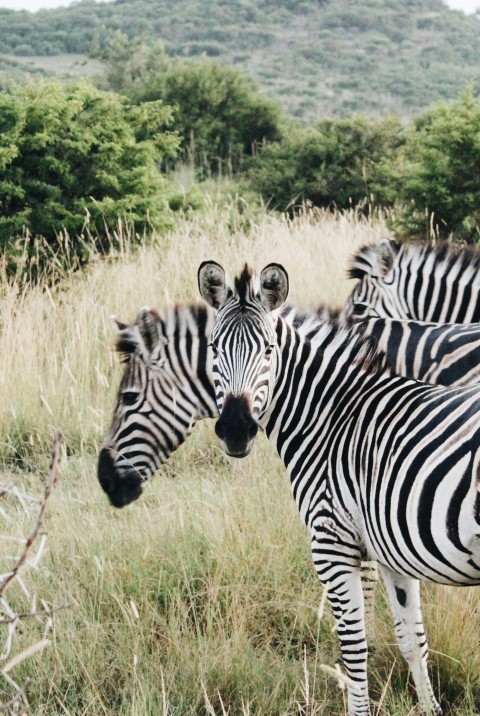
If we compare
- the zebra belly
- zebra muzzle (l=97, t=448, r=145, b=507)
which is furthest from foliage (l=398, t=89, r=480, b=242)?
the zebra belly

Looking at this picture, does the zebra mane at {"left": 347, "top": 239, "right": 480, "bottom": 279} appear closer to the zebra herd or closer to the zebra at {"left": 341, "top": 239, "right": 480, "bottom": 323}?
the zebra at {"left": 341, "top": 239, "right": 480, "bottom": 323}

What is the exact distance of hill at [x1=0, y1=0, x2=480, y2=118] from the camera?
161 ft

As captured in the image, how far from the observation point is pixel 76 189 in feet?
33.9

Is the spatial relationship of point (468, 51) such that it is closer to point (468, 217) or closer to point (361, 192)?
point (361, 192)

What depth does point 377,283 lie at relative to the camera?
576 centimetres

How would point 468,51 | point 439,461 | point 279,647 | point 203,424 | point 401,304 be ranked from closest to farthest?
point 439,461 < point 279,647 < point 401,304 < point 203,424 < point 468,51

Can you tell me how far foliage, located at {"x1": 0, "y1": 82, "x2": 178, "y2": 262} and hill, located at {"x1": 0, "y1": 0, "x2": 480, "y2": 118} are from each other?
34004 millimetres

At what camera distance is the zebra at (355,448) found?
8.80 ft

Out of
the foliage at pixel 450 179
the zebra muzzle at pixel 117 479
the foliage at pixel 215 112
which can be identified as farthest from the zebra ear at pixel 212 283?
the foliage at pixel 215 112

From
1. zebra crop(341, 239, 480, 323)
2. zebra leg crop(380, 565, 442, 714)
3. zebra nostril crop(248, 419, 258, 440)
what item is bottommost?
zebra leg crop(380, 565, 442, 714)

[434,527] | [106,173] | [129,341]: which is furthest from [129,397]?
[106,173]

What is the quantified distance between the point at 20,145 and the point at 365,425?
27.0 feet

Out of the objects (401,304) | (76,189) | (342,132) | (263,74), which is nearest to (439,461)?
(401,304)

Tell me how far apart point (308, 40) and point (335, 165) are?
52868 mm
